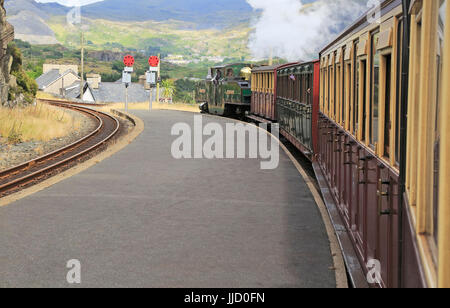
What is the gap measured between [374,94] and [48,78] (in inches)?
5279

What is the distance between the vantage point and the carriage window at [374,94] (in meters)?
5.18

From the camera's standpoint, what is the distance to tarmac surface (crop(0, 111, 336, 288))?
6.35 metres

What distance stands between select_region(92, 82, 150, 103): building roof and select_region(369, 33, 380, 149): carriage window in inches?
4419

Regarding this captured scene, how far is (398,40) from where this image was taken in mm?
4184

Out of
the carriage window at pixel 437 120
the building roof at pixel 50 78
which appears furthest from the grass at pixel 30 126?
the building roof at pixel 50 78

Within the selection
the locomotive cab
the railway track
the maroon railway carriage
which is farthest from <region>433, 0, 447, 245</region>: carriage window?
the locomotive cab

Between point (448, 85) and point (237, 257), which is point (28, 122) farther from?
point (448, 85)

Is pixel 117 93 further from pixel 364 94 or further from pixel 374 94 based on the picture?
pixel 374 94

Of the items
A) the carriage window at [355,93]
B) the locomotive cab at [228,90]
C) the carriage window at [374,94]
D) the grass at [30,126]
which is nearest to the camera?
the carriage window at [374,94]

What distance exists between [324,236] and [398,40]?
14.2ft

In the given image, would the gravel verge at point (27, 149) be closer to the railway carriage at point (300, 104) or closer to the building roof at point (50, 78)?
the railway carriage at point (300, 104)

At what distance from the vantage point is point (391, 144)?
431cm

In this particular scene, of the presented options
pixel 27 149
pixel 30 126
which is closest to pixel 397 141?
pixel 27 149

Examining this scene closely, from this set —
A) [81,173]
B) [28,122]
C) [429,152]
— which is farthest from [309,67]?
[28,122]
